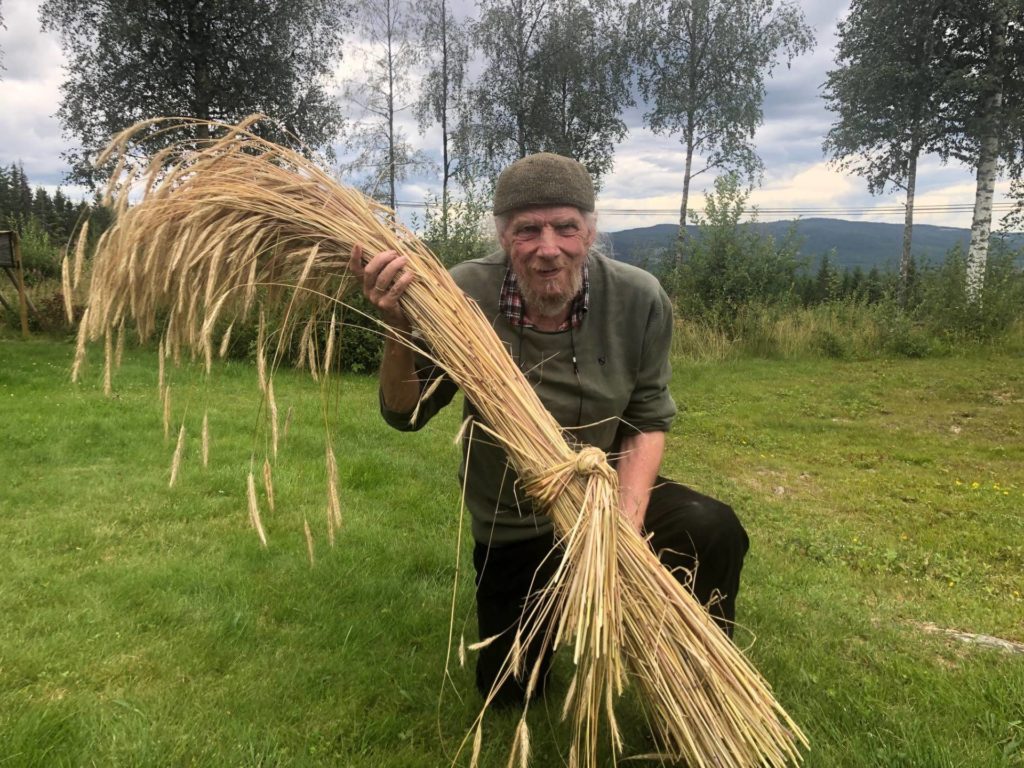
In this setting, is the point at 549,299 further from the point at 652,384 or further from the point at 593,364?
the point at 652,384

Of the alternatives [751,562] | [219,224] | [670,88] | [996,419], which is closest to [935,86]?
[670,88]

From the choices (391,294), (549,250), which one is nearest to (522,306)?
(549,250)

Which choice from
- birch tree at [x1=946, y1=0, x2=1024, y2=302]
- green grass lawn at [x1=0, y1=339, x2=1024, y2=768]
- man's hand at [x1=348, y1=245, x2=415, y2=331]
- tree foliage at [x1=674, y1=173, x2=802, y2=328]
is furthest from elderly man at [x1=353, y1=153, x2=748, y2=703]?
birch tree at [x1=946, y1=0, x2=1024, y2=302]

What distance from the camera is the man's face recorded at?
6.15 feet

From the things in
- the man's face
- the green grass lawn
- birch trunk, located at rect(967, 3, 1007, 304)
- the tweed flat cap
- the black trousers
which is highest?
birch trunk, located at rect(967, 3, 1007, 304)

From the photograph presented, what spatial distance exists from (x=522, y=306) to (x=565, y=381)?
291 millimetres

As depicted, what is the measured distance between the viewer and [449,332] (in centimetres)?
152

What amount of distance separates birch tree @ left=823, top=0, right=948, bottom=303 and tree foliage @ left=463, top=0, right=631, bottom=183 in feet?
19.4

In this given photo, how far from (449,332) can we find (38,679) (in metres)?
1.84

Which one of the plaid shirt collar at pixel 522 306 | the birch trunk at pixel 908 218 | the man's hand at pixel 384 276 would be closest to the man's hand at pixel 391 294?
the man's hand at pixel 384 276

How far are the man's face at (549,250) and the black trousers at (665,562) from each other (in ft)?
2.41

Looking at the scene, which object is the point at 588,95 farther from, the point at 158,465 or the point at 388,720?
the point at 388,720

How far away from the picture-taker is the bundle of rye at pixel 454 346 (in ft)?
3.91

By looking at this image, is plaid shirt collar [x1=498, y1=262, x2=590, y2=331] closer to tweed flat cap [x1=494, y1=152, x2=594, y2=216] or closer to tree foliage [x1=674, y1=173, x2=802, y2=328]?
tweed flat cap [x1=494, y1=152, x2=594, y2=216]
